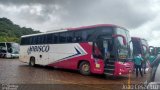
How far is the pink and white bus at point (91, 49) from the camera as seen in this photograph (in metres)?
14.8


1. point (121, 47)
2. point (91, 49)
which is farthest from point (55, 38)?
point (121, 47)

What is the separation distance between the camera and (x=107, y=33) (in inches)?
598

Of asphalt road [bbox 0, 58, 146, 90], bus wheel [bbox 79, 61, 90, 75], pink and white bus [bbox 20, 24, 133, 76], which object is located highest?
pink and white bus [bbox 20, 24, 133, 76]

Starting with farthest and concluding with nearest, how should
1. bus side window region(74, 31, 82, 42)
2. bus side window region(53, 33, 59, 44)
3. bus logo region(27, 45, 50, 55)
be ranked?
1. bus logo region(27, 45, 50, 55)
2. bus side window region(53, 33, 59, 44)
3. bus side window region(74, 31, 82, 42)

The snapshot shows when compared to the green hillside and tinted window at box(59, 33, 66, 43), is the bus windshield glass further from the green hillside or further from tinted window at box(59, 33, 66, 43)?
tinted window at box(59, 33, 66, 43)

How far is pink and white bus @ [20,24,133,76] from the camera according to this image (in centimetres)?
1480

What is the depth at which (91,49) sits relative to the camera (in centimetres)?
1602

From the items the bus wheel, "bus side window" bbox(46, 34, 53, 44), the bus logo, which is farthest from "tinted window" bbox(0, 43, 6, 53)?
the bus wheel

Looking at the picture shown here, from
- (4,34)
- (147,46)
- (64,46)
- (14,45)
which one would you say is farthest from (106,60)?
(4,34)

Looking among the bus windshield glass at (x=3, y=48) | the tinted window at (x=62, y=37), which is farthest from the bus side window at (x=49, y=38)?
the bus windshield glass at (x=3, y=48)

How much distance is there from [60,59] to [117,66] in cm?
599

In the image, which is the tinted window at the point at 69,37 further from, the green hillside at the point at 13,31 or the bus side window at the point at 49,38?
the green hillside at the point at 13,31

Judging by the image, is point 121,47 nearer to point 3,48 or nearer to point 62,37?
point 62,37

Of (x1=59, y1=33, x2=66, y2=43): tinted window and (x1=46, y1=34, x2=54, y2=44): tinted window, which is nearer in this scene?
(x1=59, y1=33, x2=66, y2=43): tinted window
